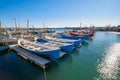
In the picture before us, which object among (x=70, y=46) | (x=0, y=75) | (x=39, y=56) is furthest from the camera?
(x=70, y=46)

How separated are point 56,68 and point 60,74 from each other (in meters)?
1.61

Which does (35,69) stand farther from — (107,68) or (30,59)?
(107,68)

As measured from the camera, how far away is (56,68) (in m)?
12.2

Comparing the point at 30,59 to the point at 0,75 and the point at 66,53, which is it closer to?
the point at 0,75

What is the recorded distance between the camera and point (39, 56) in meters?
14.5

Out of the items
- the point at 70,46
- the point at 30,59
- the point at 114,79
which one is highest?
the point at 70,46

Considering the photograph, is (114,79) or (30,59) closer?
(114,79)

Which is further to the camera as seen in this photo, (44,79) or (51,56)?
(51,56)

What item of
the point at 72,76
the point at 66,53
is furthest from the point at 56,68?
the point at 66,53

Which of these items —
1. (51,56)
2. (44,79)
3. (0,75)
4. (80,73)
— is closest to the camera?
(44,79)

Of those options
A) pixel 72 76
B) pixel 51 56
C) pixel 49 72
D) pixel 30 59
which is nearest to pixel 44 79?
pixel 49 72

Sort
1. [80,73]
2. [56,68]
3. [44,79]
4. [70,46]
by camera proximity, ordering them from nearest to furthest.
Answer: [44,79] → [80,73] → [56,68] → [70,46]

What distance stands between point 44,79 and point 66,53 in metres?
9.48

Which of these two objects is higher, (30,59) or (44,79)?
(30,59)
